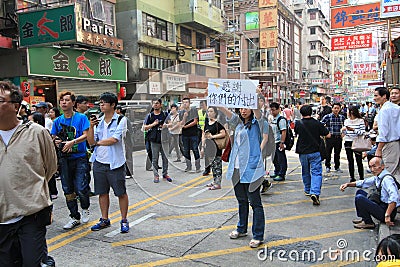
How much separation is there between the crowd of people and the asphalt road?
0.20m

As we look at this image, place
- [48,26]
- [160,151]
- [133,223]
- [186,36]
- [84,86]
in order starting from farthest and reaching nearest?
[186,36] < [84,86] < [48,26] < [160,151] < [133,223]

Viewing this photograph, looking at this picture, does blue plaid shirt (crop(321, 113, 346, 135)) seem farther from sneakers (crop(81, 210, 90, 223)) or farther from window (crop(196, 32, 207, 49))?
window (crop(196, 32, 207, 49))

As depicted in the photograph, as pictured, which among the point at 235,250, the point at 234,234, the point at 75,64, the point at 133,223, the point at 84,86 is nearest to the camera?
the point at 235,250

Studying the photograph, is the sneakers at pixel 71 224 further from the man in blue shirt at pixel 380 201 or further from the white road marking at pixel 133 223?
the man in blue shirt at pixel 380 201

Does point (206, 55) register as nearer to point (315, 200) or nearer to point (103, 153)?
point (315, 200)

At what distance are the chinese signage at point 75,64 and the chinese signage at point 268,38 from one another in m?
7.61

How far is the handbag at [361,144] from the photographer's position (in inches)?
256

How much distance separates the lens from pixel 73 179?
4.55m

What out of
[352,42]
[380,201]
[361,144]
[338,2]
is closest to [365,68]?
[352,42]

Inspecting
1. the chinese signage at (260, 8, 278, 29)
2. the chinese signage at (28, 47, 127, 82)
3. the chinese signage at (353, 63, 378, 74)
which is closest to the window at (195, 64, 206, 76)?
the chinese signage at (28, 47, 127, 82)

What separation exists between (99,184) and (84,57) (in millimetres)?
12839

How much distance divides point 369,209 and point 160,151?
4.34 metres

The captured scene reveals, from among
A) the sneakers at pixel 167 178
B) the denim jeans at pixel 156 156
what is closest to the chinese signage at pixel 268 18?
the denim jeans at pixel 156 156

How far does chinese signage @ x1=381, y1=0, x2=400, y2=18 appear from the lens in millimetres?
9023
